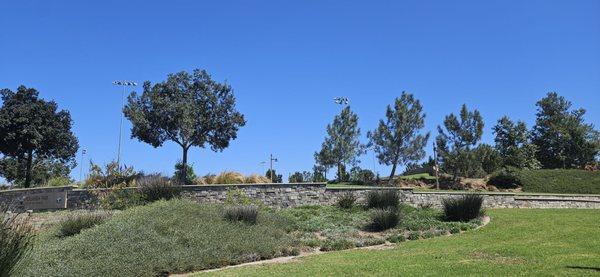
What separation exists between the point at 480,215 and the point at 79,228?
13.4m

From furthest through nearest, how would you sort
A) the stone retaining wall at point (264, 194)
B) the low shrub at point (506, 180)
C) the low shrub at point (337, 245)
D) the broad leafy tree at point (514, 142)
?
1. the broad leafy tree at point (514, 142)
2. the low shrub at point (506, 180)
3. the stone retaining wall at point (264, 194)
4. the low shrub at point (337, 245)

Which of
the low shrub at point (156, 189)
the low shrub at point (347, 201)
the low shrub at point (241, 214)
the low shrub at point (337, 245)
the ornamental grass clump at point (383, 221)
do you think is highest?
the low shrub at point (156, 189)

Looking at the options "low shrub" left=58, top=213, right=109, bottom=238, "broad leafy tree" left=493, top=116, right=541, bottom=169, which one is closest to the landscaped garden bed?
"low shrub" left=58, top=213, right=109, bottom=238

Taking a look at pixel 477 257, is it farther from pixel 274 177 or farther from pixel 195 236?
pixel 274 177

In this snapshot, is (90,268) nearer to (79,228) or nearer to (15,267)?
(15,267)

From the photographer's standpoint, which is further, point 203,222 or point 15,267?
point 203,222

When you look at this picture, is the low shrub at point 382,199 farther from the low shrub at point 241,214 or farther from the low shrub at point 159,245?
the low shrub at point 241,214

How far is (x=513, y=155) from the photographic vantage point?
4572 cm

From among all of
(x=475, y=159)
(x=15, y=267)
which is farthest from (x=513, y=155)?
(x=15, y=267)

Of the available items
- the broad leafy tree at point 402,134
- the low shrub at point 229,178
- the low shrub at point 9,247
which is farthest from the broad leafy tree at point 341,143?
the low shrub at point 9,247

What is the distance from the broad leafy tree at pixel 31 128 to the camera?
30.8 meters

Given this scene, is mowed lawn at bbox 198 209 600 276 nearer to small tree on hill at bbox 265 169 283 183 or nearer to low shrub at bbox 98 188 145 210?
low shrub at bbox 98 188 145 210

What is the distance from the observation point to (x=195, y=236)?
13.5 m

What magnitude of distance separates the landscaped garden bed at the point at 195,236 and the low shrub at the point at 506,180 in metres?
16.5
